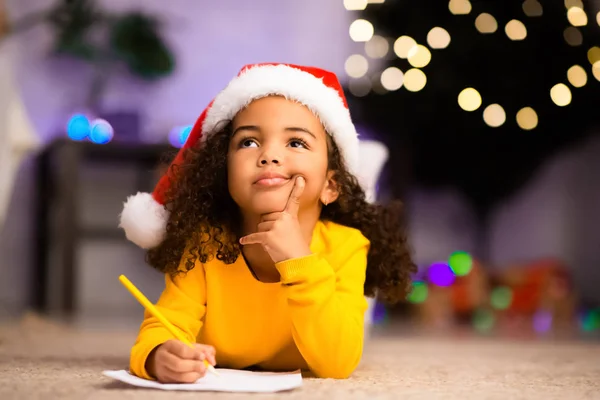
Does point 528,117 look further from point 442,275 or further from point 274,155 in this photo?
point 274,155

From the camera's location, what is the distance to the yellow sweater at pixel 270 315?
0.83 m

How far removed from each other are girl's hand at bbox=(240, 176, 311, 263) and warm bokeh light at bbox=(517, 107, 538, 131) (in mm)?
1668

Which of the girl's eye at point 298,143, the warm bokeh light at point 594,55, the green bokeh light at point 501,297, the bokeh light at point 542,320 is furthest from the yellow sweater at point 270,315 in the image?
the green bokeh light at point 501,297

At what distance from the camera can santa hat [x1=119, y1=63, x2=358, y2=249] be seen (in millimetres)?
941

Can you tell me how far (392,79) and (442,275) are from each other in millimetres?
695

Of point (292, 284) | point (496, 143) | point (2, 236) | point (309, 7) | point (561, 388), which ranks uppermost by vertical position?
point (309, 7)

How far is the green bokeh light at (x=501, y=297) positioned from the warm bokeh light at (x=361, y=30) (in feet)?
3.33

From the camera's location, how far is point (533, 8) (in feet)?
7.36

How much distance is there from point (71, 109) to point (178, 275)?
184 cm

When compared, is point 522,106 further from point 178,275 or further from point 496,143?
point 178,275

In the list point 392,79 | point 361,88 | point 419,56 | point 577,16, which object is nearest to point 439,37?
point 419,56

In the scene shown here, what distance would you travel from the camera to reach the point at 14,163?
1855 mm

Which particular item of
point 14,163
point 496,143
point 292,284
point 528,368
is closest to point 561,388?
point 528,368

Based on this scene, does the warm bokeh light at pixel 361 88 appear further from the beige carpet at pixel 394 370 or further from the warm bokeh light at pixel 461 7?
the beige carpet at pixel 394 370
